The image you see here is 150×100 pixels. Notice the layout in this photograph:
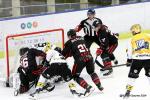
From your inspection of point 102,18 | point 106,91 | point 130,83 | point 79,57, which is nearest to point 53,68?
point 79,57

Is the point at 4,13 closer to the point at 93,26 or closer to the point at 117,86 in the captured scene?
the point at 93,26

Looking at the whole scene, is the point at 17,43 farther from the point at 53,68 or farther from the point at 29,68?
the point at 53,68

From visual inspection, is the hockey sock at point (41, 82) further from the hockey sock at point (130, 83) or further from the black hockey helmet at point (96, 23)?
the black hockey helmet at point (96, 23)

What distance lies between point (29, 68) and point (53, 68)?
46 centimetres

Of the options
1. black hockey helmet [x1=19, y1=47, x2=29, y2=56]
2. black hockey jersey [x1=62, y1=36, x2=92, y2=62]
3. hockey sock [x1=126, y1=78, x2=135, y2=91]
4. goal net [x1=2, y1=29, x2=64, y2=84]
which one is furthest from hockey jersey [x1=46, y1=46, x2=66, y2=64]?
hockey sock [x1=126, y1=78, x2=135, y2=91]

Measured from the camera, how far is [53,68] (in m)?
6.60

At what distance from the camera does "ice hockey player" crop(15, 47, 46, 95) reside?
689 centimetres

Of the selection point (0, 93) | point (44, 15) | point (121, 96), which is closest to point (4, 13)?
point (44, 15)

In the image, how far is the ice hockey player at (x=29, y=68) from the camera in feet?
22.6

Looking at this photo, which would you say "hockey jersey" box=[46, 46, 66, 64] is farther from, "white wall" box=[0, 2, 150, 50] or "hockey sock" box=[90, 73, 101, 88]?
"white wall" box=[0, 2, 150, 50]

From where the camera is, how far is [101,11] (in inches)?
405

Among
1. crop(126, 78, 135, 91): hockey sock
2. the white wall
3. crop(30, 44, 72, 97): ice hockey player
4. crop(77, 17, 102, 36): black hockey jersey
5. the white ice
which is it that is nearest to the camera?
crop(126, 78, 135, 91): hockey sock

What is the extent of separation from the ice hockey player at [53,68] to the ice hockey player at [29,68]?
20cm

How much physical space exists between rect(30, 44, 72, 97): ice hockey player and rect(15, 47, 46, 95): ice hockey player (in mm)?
198
